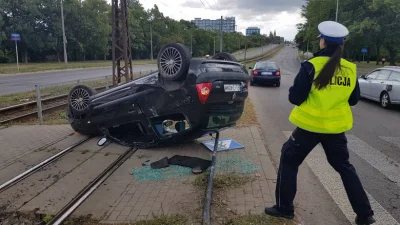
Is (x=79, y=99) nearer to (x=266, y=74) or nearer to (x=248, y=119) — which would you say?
(x=248, y=119)

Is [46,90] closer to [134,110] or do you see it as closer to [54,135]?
[54,135]

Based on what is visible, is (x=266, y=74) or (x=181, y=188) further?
(x=266, y=74)

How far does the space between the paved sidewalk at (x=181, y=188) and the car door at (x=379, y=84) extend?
802cm

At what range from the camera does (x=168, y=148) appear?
626 cm

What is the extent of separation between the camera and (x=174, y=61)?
17.7 feet

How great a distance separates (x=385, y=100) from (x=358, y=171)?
7737 millimetres

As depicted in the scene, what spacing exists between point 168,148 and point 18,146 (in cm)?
300

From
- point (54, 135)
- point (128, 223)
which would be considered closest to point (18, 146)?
point (54, 135)

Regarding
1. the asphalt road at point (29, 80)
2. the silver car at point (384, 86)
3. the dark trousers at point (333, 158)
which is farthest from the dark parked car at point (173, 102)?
the asphalt road at point (29, 80)

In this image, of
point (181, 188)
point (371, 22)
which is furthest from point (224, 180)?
point (371, 22)

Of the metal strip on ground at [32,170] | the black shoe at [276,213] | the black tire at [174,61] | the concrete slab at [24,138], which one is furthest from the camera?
the concrete slab at [24,138]

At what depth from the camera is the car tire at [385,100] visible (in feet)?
37.9

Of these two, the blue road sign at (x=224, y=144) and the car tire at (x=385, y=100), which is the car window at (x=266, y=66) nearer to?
the car tire at (x=385, y=100)

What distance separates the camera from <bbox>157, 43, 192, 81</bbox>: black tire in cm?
529
